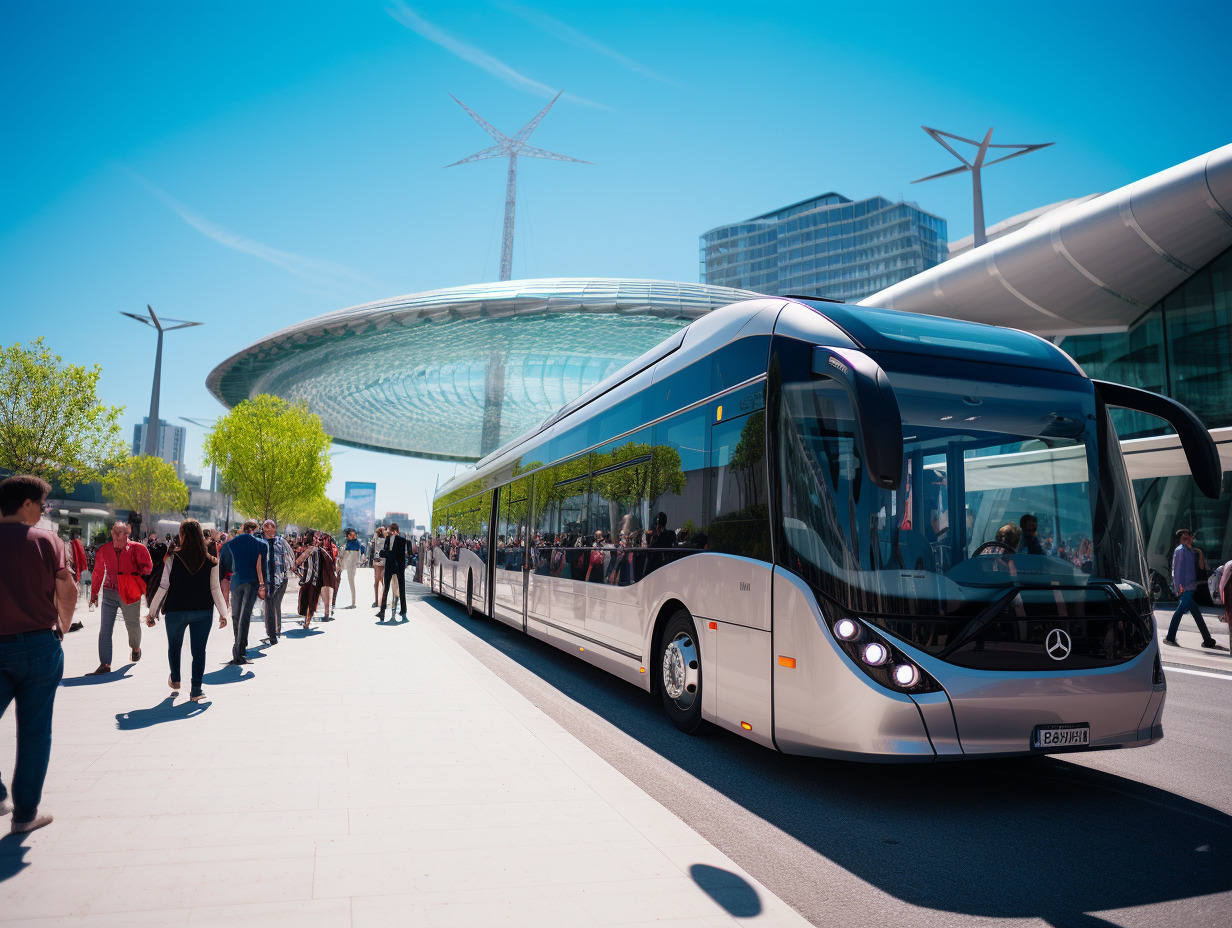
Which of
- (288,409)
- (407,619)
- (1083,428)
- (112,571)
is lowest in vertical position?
(407,619)

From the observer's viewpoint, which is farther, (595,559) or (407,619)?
(407,619)

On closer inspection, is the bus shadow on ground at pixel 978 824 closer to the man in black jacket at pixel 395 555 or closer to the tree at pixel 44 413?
the man in black jacket at pixel 395 555

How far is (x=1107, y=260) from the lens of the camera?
23.0m

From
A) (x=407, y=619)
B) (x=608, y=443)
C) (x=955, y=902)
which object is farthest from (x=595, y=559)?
(x=407, y=619)

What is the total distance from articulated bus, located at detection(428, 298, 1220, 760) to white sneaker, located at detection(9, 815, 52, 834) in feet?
13.0

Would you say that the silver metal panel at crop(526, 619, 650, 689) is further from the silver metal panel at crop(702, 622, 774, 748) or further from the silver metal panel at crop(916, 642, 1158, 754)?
the silver metal panel at crop(916, 642, 1158, 754)

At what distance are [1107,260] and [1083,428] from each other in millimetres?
20707

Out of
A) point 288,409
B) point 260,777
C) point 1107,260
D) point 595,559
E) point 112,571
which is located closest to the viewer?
point 260,777

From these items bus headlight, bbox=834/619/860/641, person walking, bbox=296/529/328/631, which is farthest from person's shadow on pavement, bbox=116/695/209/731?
person walking, bbox=296/529/328/631

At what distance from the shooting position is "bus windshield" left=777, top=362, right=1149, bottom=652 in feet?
16.1

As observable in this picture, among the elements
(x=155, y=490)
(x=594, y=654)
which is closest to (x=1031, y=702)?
(x=594, y=654)

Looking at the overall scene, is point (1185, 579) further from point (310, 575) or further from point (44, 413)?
point (44, 413)

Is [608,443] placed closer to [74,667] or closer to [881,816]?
[881,816]

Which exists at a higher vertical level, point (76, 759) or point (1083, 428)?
point (1083, 428)
